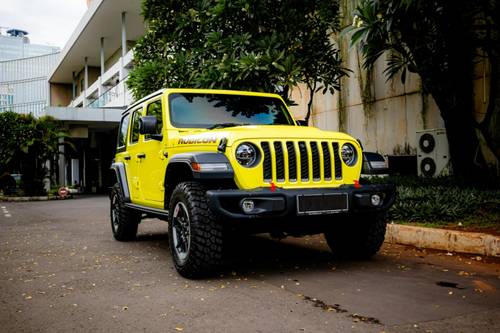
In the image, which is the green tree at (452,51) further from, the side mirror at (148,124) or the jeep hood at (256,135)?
the side mirror at (148,124)

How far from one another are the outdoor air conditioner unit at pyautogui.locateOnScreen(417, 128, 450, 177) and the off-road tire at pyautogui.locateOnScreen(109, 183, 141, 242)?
21.6 ft

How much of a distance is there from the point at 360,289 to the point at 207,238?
1374 mm

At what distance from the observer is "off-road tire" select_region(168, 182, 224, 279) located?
4.41 m

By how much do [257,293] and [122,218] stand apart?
364 cm

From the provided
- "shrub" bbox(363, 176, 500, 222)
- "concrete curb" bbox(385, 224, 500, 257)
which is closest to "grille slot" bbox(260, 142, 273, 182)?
"shrub" bbox(363, 176, 500, 222)

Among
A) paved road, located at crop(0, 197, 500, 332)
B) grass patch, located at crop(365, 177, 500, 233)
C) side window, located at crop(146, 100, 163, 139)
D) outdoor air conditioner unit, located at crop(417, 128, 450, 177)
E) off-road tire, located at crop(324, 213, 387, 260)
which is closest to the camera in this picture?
paved road, located at crop(0, 197, 500, 332)

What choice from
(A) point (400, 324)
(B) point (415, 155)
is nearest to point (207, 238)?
(A) point (400, 324)

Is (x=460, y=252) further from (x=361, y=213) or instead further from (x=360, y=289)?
(x=360, y=289)

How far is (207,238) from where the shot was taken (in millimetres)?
4406

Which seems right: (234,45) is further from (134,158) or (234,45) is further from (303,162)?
(303,162)

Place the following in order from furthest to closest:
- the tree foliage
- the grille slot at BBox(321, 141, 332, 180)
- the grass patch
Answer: the tree foliage
the grass patch
the grille slot at BBox(321, 141, 332, 180)

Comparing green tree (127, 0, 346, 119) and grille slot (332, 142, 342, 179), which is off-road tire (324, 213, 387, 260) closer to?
grille slot (332, 142, 342, 179)

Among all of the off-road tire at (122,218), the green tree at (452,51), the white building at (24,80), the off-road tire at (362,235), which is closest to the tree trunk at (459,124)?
the green tree at (452,51)

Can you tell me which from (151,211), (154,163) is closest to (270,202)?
(154,163)
